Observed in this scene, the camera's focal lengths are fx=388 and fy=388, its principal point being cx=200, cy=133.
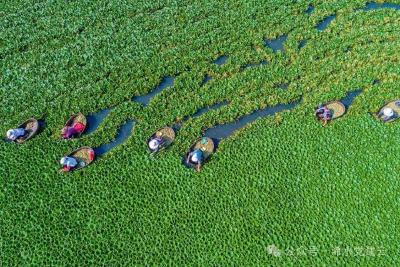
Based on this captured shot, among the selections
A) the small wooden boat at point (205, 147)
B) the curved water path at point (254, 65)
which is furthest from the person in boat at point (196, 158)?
the curved water path at point (254, 65)

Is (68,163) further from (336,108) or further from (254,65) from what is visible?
(336,108)

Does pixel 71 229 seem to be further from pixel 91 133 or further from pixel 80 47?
pixel 80 47

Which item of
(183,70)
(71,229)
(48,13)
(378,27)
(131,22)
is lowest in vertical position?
(378,27)

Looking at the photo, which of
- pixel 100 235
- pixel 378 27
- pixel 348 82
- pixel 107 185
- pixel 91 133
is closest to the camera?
pixel 100 235

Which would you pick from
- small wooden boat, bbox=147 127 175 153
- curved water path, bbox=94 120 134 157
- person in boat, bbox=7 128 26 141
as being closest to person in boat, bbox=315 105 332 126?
small wooden boat, bbox=147 127 175 153

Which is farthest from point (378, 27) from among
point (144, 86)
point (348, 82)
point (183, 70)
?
point (144, 86)

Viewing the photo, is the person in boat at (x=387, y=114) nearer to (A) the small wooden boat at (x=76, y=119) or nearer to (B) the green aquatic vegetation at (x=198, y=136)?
(B) the green aquatic vegetation at (x=198, y=136)

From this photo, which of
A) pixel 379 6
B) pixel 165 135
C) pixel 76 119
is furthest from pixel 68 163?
pixel 379 6
